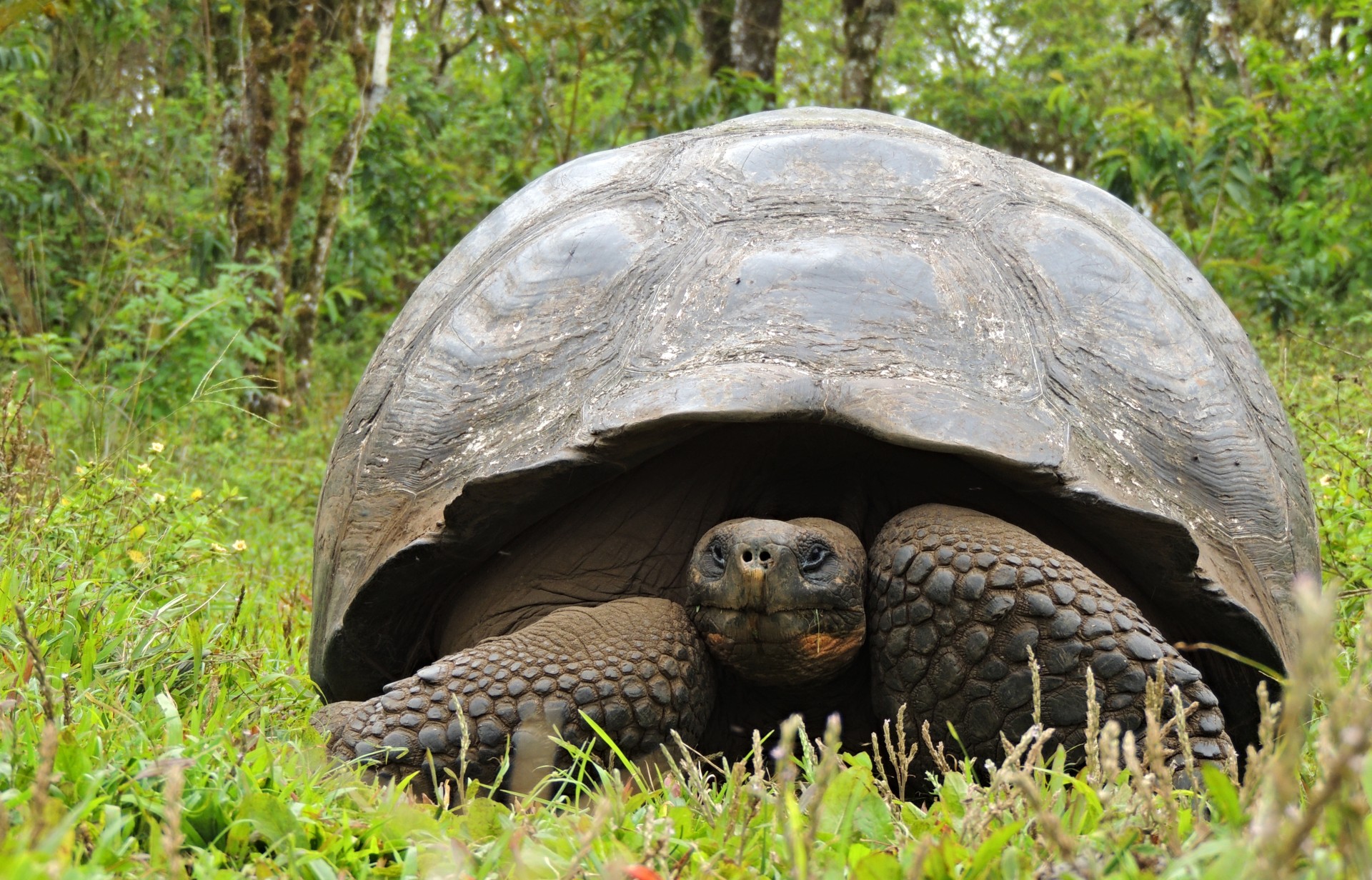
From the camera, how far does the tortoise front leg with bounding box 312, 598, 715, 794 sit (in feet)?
6.80

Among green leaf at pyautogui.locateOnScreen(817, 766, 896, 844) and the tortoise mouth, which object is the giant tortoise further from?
green leaf at pyautogui.locateOnScreen(817, 766, 896, 844)

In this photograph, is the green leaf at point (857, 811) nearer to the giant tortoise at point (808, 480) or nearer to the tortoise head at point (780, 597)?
the giant tortoise at point (808, 480)

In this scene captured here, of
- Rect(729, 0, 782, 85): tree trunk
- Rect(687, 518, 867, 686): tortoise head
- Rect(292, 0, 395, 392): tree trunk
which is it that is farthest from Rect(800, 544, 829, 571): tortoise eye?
Rect(729, 0, 782, 85): tree trunk

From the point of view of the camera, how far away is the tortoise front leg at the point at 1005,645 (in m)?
2.02

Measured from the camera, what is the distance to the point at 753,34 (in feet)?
29.7

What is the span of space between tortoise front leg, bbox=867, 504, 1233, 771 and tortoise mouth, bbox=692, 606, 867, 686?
0.07 m

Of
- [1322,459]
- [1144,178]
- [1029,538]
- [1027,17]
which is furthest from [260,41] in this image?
[1027,17]

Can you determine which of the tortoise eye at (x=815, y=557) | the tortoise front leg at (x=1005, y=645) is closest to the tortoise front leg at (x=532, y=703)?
the tortoise eye at (x=815, y=557)

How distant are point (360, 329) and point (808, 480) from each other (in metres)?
8.92

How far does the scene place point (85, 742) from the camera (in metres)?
1.60

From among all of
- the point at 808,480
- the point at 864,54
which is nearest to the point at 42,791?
the point at 808,480

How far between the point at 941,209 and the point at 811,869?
1.67 meters

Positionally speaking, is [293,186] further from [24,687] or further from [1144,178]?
[24,687]

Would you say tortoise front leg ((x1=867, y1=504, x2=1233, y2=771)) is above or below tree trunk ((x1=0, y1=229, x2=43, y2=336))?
below
